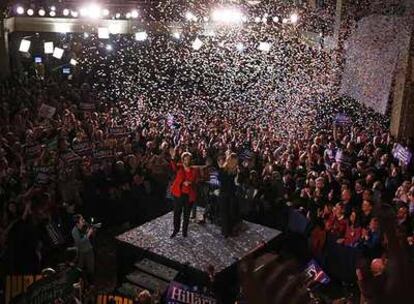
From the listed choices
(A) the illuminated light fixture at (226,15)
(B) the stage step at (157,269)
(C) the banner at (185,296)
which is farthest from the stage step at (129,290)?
(A) the illuminated light fixture at (226,15)

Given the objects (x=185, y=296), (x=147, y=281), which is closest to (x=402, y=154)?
(x=147, y=281)

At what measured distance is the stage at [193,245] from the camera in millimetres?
8312

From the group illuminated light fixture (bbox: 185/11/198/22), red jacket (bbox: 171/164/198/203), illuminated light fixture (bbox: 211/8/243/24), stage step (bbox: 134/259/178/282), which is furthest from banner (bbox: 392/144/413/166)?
illuminated light fixture (bbox: 185/11/198/22)

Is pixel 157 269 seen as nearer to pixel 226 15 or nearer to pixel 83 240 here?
pixel 83 240

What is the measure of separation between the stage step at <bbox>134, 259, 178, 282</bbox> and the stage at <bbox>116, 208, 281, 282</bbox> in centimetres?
8

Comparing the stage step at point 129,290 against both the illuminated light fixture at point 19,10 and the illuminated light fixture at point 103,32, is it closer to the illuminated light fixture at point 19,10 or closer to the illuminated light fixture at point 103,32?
the illuminated light fixture at point 19,10

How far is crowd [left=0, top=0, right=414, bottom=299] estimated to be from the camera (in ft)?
27.9

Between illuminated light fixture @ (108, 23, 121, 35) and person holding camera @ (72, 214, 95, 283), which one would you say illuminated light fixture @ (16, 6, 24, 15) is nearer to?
illuminated light fixture @ (108, 23, 121, 35)

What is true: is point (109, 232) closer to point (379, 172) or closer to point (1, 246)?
point (1, 246)

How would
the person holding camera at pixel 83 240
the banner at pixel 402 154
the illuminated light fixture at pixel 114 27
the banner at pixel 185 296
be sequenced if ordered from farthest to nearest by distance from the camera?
the illuminated light fixture at pixel 114 27 < the banner at pixel 402 154 < the person holding camera at pixel 83 240 < the banner at pixel 185 296

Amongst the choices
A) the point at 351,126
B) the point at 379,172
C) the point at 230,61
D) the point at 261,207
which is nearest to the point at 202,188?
the point at 261,207

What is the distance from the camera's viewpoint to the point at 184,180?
8516 millimetres

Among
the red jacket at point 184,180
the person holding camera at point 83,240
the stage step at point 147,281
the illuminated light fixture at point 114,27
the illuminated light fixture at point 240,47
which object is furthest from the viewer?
the illuminated light fixture at point 240,47

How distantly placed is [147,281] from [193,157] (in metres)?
3.71
